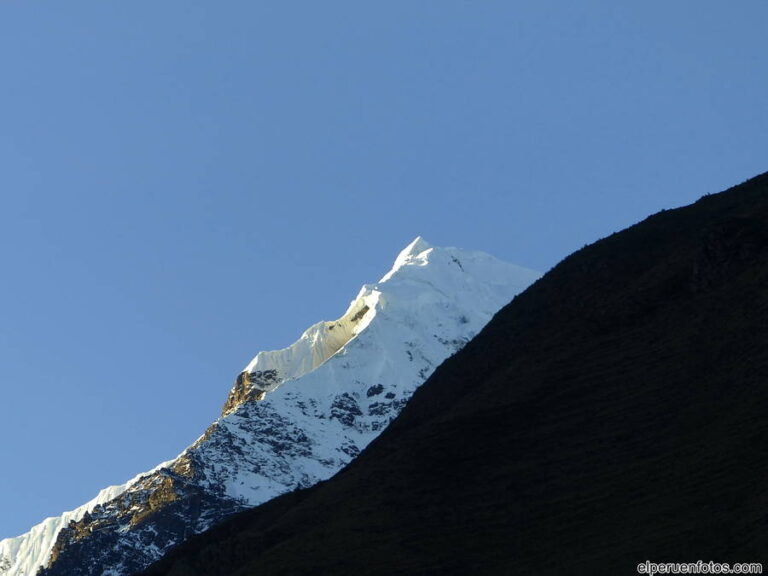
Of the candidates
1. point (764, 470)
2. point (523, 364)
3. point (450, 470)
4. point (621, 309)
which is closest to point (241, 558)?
point (450, 470)

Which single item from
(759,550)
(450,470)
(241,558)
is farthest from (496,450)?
(759,550)

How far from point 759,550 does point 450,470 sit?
29914mm

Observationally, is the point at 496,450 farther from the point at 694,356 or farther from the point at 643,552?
the point at 643,552

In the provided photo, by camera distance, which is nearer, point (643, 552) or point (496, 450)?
point (643, 552)

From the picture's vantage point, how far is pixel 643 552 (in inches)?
2825

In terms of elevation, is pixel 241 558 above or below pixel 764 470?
above

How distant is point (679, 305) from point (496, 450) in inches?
581

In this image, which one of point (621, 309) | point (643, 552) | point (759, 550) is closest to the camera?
point (759, 550)

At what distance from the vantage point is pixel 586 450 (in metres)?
Result: 87.8

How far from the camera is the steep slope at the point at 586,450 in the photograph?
250 feet

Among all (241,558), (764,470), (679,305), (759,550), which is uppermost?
(679,305)

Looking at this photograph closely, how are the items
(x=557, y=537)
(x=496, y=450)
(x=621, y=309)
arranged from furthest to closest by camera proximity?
(x=621, y=309) < (x=496, y=450) < (x=557, y=537)

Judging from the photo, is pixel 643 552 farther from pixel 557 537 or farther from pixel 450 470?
pixel 450 470

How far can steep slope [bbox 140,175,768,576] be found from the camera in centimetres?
7631
